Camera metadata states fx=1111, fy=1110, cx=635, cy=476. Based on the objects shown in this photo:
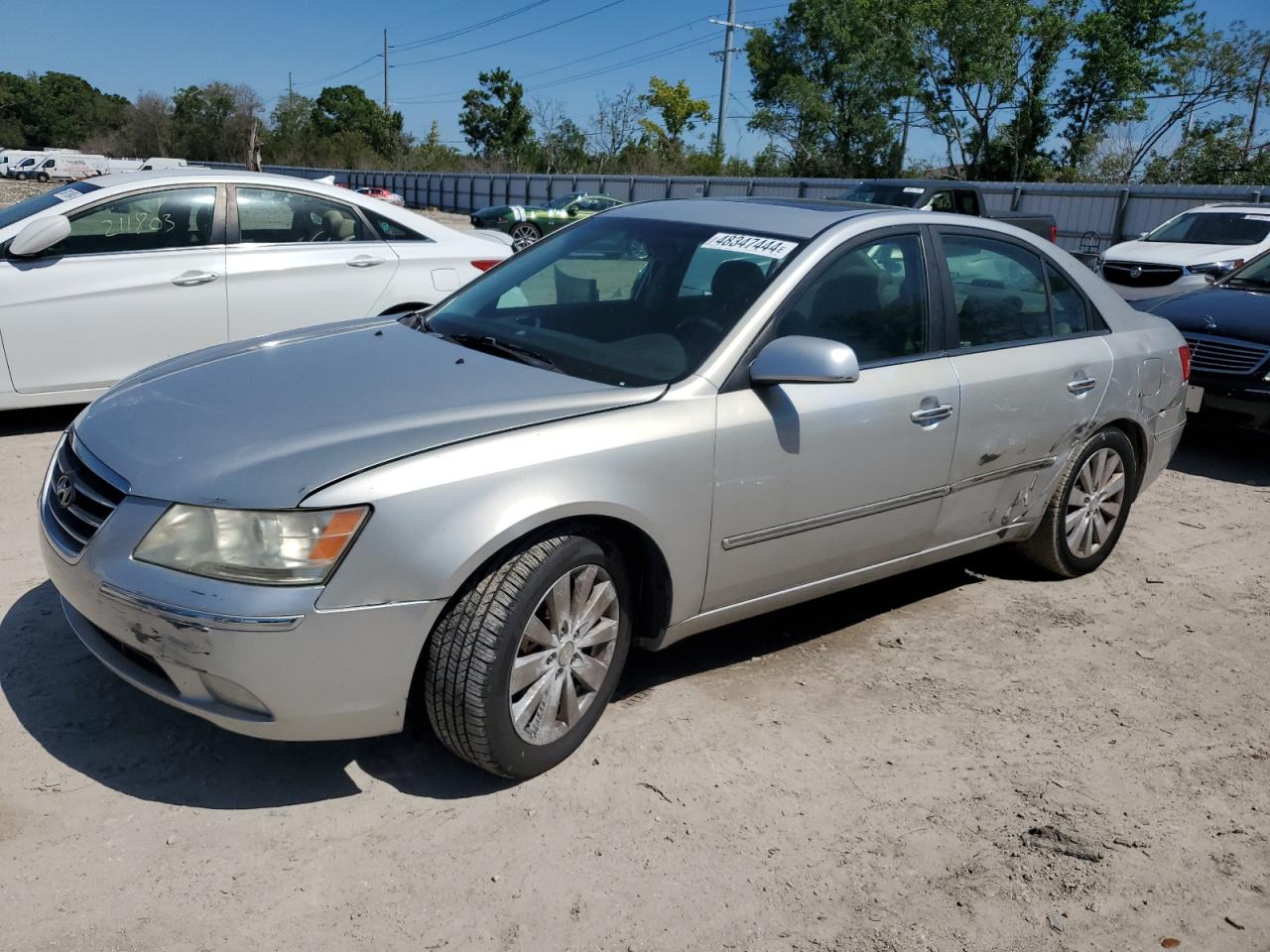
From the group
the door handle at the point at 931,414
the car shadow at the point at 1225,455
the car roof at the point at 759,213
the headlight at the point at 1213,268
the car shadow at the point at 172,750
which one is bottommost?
the car shadow at the point at 1225,455

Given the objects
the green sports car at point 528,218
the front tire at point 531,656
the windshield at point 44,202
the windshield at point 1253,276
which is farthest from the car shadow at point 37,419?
the green sports car at point 528,218

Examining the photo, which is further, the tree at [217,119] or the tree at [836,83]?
the tree at [217,119]

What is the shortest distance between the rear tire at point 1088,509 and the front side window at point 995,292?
2.11 feet

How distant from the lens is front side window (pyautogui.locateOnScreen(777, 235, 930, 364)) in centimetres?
371

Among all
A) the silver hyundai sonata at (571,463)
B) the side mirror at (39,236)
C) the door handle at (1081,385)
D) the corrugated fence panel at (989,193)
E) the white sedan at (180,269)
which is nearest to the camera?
the silver hyundai sonata at (571,463)

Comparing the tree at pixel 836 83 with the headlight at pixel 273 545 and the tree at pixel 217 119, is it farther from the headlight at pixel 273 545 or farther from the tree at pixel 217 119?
the headlight at pixel 273 545

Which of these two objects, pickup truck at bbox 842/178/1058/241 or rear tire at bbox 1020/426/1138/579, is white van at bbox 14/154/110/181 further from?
rear tire at bbox 1020/426/1138/579

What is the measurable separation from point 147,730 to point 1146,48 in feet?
156

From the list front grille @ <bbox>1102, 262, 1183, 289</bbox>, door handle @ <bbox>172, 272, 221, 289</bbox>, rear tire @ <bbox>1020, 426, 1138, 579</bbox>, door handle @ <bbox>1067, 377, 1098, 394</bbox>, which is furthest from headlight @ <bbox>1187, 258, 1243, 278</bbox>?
door handle @ <bbox>172, 272, 221, 289</bbox>

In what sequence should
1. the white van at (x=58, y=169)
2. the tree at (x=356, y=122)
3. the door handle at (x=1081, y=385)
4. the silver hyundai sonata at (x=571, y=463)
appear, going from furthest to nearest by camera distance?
the tree at (x=356, y=122) < the white van at (x=58, y=169) < the door handle at (x=1081, y=385) < the silver hyundai sonata at (x=571, y=463)

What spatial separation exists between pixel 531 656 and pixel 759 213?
1989 mm

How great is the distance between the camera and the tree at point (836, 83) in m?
52.1

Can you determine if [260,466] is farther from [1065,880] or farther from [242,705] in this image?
[1065,880]

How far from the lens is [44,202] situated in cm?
642
